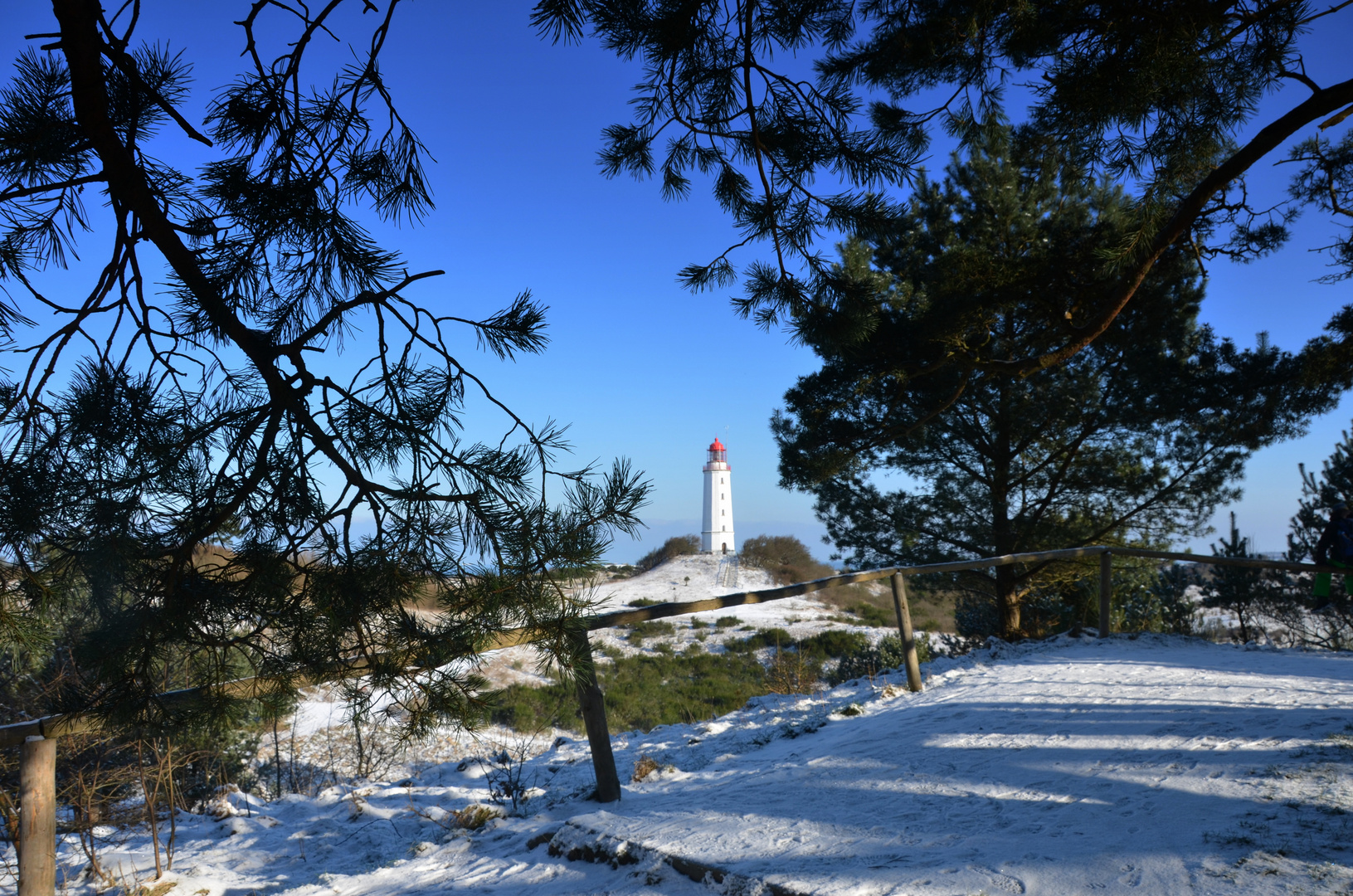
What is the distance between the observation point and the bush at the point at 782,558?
2583cm

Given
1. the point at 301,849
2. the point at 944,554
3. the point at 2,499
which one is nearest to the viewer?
the point at 2,499

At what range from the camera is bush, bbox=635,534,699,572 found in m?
27.7

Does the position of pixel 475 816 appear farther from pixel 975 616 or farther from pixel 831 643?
pixel 831 643

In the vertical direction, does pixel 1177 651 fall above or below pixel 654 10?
below

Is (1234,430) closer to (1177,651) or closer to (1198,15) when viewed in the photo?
(1177,651)

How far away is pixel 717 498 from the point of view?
40.3 m

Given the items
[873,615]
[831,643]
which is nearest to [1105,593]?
[831,643]

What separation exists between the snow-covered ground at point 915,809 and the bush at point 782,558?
2062 centimetres

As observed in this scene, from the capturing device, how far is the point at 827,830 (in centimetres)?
260

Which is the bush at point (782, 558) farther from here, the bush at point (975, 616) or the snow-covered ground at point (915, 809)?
the snow-covered ground at point (915, 809)

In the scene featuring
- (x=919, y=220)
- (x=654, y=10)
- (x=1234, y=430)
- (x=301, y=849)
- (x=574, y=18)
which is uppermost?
(x=919, y=220)

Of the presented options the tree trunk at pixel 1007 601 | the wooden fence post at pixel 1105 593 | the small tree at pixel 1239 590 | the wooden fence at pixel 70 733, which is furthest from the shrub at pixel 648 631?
the wooden fence at pixel 70 733

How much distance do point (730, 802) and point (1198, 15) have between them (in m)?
3.40

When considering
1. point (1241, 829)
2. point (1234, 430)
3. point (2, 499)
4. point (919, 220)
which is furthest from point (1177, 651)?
point (2, 499)
